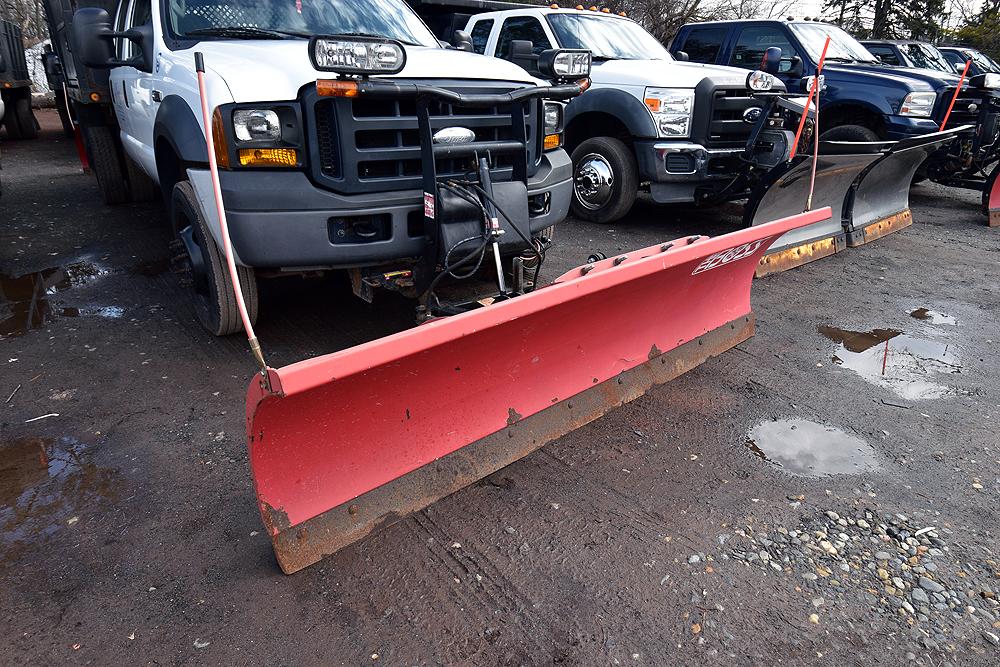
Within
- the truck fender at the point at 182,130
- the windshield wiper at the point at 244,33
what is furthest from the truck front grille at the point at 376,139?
the windshield wiper at the point at 244,33

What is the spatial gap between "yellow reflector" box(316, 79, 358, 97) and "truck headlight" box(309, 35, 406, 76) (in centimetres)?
7

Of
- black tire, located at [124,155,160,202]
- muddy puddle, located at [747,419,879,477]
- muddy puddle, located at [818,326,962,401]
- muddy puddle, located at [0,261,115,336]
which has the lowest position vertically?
muddy puddle, located at [818,326,962,401]

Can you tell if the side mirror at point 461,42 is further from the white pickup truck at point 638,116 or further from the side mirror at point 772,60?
the side mirror at point 772,60

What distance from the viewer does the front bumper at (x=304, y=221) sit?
3.30 metres

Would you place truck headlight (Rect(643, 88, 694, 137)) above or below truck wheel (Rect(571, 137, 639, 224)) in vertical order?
above

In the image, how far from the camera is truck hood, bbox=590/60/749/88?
6.82 metres

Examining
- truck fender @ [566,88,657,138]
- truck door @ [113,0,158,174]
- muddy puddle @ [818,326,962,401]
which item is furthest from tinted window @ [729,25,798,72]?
truck door @ [113,0,158,174]

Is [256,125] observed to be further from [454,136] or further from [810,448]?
[810,448]

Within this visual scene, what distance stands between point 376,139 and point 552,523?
2.05m

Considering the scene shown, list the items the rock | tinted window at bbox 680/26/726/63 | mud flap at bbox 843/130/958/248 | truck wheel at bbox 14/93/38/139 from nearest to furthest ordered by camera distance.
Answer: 1. the rock
2. mud flap at bbox 843/130/958/248
3. tinted window at bbox 680/26/726/63
4. truck wheel at bbox 14/93/38/139

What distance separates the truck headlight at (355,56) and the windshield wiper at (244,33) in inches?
49.5

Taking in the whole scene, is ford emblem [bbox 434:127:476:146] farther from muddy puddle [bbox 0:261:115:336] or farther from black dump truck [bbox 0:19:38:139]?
black dump truck [bbox 0:19:38:139]

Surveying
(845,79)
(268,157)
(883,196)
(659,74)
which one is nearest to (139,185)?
(268,157)

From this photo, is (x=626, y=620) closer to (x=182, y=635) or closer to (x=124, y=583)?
(x=182, y=635)
